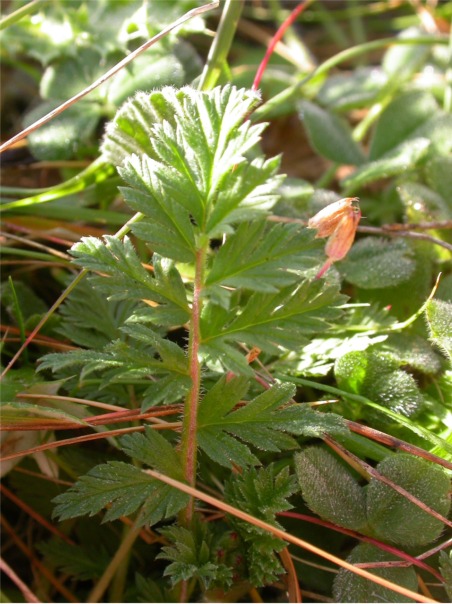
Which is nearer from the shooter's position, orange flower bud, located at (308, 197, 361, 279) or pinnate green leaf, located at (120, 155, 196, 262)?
pinnate green leaf, located at (120, 155, 196, 262)

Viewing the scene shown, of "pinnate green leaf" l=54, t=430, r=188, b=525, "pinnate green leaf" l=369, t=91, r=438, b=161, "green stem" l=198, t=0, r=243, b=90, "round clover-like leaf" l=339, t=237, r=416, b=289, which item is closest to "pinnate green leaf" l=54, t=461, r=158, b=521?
"pinnate green leaf" l=54, t=430, r=188, b=525

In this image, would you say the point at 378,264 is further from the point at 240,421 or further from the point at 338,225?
the point at 240,421

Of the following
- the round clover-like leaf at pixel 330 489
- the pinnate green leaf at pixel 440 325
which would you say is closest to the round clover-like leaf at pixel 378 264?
the pinnate green leaf at pixel 440 325

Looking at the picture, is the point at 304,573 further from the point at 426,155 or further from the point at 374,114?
the point at 374,114

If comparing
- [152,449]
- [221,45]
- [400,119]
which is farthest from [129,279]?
[400,119]

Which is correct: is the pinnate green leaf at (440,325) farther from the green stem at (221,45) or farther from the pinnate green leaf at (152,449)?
the green stem at (221,45)

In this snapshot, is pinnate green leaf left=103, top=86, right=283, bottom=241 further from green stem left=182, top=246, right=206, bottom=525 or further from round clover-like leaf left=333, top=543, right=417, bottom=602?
round clover-like leaf left=333, top=543, right=417, bottom=602
